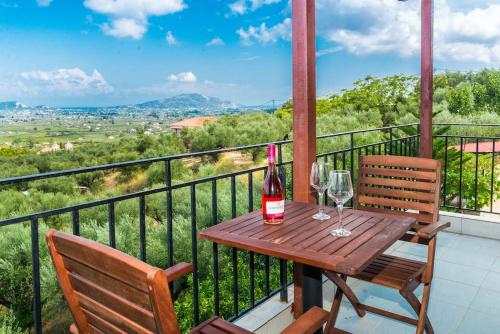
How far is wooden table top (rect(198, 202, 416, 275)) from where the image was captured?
1419mm

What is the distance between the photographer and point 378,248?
151 centimetres

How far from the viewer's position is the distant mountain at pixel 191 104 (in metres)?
14.7

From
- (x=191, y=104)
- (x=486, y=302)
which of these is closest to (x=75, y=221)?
(x=486, y=302)

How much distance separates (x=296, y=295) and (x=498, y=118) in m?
14.7

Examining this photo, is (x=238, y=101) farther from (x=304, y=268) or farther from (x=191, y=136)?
(x=304, y=268)

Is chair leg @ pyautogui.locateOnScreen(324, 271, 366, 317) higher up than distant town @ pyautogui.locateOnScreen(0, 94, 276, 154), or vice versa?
distant town @ pyautogui.locateOnScreen(0, 94, 276, 154)

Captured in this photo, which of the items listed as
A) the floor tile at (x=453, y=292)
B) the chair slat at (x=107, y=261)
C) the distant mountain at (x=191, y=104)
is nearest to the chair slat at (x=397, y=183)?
the floor tile at (x=453, y=292)

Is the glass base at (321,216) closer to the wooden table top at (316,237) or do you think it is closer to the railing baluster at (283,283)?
the wooden table top at (316,237)

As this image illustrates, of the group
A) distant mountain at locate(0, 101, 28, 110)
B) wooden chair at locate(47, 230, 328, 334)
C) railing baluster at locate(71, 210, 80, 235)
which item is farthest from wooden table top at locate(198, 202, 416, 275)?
distant mountain at locate(0, 101, 28, 110)

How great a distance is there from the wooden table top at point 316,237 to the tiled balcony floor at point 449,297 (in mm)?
766

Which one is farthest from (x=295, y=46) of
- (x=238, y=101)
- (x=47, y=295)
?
(x=238, y=101)

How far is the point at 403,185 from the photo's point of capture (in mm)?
2426

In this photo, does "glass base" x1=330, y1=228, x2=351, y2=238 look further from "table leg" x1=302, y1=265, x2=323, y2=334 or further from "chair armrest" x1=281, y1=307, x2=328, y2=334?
"chair armrest" x1=281, y1=307, x2=328, y2=334

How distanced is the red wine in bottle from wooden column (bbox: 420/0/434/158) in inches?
91.4
